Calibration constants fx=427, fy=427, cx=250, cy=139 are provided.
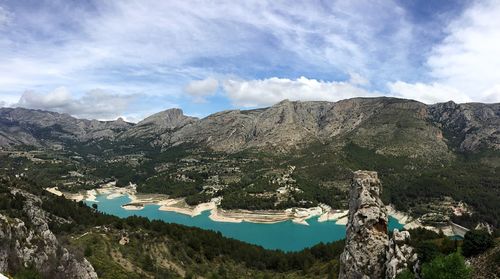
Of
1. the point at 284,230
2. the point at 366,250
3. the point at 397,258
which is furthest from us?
the point at 284,230

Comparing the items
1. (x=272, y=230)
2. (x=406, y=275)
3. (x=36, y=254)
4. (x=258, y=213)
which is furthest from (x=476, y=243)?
(x=258, y=213)

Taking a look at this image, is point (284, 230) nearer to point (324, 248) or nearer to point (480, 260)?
point (324, 248)

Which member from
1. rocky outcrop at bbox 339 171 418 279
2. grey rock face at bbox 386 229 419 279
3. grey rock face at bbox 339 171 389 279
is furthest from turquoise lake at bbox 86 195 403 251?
grey rock face at bbox 386 229 419 279

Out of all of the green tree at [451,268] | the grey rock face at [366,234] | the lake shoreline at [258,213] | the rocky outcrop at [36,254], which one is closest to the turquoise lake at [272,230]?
the lake shoreline at [258,213]

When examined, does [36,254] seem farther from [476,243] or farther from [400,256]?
[476,243]

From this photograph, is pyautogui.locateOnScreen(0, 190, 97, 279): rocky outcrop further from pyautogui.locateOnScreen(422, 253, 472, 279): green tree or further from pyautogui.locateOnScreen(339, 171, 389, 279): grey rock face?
pyautogui.locateOnScreen(422, 253, 472, 279): green tree

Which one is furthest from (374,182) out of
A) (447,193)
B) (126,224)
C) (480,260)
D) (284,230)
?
(447,193)
